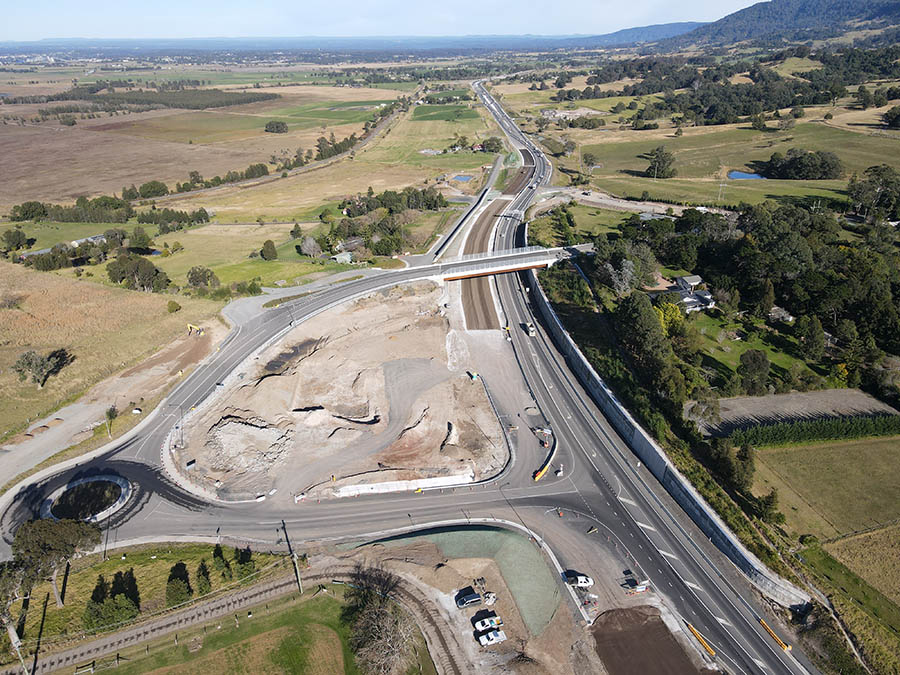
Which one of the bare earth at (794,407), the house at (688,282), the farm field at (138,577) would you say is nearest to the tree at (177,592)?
the farm field at (138,577)

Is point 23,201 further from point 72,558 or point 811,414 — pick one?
point 811,414

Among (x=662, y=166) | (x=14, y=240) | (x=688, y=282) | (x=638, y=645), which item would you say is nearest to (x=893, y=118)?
(x=662, y=166)

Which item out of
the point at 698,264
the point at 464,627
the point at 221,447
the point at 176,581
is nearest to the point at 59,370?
the point at 221,447

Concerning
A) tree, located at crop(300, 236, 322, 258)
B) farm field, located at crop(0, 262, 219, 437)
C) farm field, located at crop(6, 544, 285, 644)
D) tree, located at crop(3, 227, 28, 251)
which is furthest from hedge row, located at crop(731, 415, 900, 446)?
tree, located at crop(3, 227, 28, 251)

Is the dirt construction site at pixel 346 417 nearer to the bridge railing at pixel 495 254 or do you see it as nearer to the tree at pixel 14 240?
the bridge railing at pixel 495 254

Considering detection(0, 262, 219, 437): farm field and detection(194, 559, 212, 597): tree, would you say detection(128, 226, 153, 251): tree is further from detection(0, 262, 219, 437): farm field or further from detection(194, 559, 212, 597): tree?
detection(194, 559, 212, 597): tree
